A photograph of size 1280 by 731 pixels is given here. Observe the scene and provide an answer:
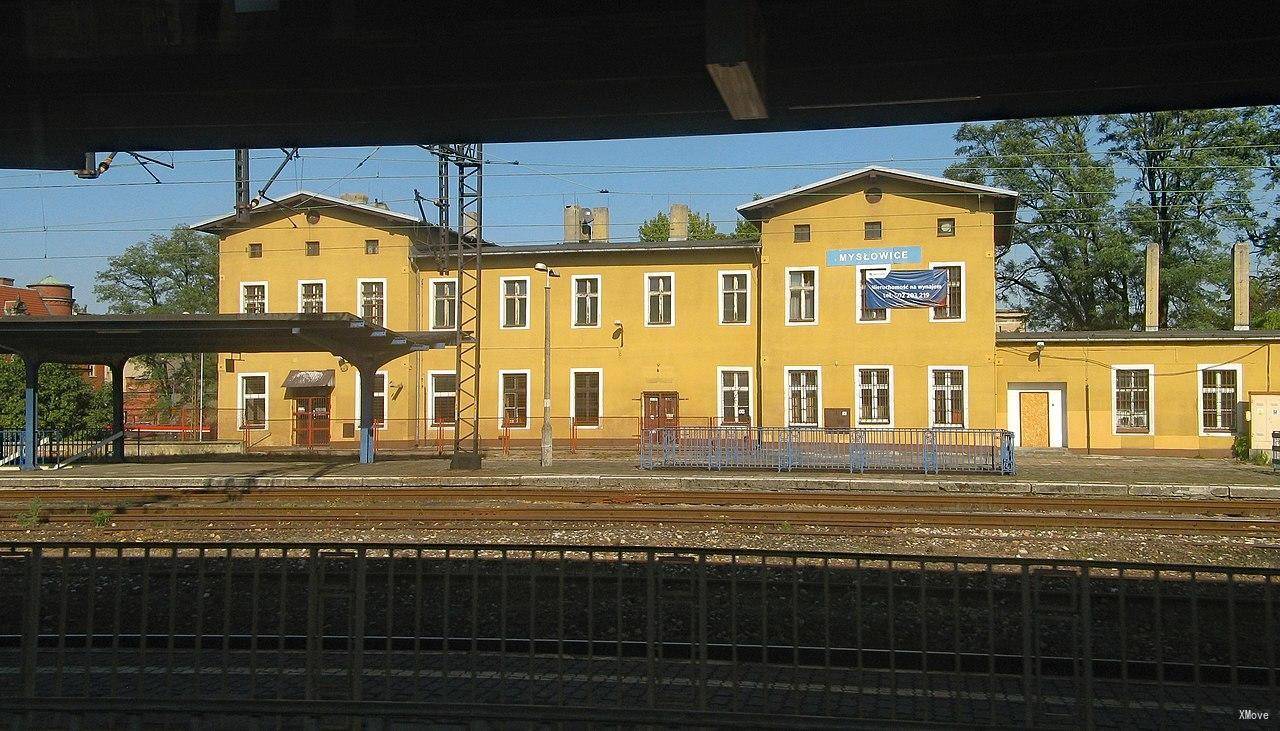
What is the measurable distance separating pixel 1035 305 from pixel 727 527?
38671mm

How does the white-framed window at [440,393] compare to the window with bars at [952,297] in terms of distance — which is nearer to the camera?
the window with bars at [952,297]

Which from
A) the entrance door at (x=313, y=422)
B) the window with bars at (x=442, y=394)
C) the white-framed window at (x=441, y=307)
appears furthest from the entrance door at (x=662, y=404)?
the entrance door at (x=313, y=422)

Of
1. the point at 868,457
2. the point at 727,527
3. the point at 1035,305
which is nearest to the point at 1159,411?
the point at 868,457

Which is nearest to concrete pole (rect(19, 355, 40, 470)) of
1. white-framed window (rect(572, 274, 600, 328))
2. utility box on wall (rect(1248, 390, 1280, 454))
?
white-framed window (rect(572, 274, 600, 328))

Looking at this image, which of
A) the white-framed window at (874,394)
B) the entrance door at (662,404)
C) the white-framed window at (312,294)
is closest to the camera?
the white-framed window at (874,394)

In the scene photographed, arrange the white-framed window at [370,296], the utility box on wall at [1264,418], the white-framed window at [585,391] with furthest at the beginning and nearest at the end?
the white-framed window at [370,296] < the white-framed window at [585,391] < the utility box on wall at [1264,418]

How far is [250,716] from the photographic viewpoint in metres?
5.55

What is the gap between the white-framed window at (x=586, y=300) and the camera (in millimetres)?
35844

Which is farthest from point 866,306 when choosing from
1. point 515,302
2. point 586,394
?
point 515,302

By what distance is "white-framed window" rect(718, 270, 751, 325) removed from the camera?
34906 millimetres

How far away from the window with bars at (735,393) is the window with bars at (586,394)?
4.48m

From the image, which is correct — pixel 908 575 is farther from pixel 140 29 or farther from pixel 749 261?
pixel 749 261

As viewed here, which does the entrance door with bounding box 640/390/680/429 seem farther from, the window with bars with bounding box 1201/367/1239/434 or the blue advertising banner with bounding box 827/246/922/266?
the window with bars with bounding box 1201/367/1239/434

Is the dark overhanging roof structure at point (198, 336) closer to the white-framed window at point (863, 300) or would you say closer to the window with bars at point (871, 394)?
the white-framed window at point (863, 300)
